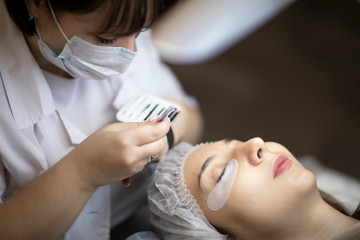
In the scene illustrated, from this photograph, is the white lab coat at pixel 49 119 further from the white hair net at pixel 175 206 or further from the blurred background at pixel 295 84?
the blurred background at pixel 295 84

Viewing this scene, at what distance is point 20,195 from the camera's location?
32.3 inches

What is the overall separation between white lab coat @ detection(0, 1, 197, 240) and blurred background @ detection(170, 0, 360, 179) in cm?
33

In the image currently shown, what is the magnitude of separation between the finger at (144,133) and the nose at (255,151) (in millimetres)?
223

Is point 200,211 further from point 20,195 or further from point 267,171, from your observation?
point 20,195

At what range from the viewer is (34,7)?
814mm

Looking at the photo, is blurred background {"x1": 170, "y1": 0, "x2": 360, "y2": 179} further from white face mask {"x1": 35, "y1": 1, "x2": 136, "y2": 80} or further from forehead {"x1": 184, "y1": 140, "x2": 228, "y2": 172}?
white face mask {"x1": 35, "y1": 1, "x2": 136, "y2": 80}

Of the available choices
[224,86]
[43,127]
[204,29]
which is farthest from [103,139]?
[204,29]

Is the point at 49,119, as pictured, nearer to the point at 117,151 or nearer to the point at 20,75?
the point at 20,75

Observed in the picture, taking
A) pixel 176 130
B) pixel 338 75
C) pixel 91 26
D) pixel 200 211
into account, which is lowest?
pixel 200 211

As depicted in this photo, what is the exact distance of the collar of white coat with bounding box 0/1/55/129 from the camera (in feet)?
2.88

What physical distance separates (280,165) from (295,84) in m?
0.78

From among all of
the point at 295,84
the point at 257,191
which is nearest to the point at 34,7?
the point at 257,191

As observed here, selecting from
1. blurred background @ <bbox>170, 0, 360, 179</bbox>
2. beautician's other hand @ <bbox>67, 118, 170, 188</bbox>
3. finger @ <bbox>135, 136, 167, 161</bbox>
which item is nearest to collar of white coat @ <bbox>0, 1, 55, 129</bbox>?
beautician's other hand @ <bbox>67, 118, 170, 188</bbox>

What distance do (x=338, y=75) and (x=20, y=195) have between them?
125 cm
